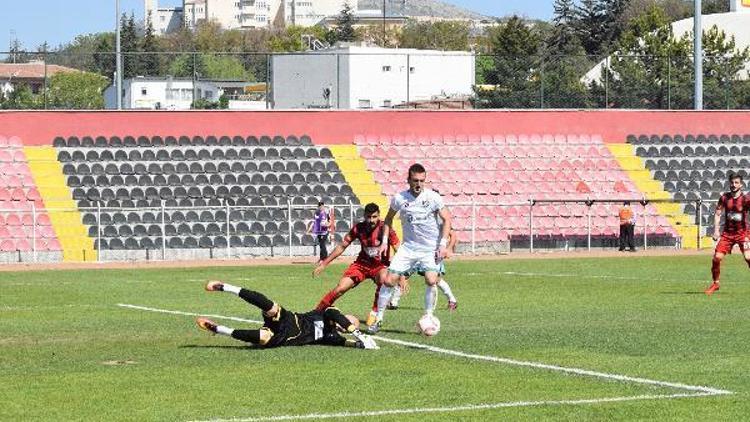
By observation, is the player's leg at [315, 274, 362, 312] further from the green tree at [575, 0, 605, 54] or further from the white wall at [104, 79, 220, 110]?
the green tree at [575, 0, 605, 54]

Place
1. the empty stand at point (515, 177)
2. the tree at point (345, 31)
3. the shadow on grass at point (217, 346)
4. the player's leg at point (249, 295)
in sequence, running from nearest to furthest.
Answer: the player's leg at point (249, 295)
the shadow on grass at point (217, 346)
the empty stand at point (515, 177)
the tree at point (345, 31)

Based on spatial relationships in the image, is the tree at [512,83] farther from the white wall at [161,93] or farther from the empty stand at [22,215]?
the empty stand at [22,215]

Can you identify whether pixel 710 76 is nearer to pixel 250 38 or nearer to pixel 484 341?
pixel 484 341

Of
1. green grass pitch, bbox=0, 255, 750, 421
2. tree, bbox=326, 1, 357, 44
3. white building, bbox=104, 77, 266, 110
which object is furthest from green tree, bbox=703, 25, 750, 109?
tree, bbox=326, 1, 357, 44

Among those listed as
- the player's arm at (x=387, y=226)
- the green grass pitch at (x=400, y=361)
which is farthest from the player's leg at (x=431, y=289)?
the player's arm at (x=387, y=226)

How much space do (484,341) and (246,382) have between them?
4.38 metres

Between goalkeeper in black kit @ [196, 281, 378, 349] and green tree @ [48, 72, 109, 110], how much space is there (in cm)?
3514

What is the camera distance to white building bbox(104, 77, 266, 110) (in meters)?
53.3

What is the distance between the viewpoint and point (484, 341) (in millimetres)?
17297

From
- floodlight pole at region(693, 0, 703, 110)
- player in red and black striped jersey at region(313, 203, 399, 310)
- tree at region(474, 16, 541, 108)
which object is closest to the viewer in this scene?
player in red and black striped jersey at region(313, 203, 399, 310)

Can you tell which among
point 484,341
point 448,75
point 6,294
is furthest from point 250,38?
point 484,341

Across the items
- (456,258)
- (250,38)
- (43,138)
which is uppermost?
(250,38)

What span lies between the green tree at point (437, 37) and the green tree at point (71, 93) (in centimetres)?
10674

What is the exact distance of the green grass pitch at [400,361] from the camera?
12141mm
